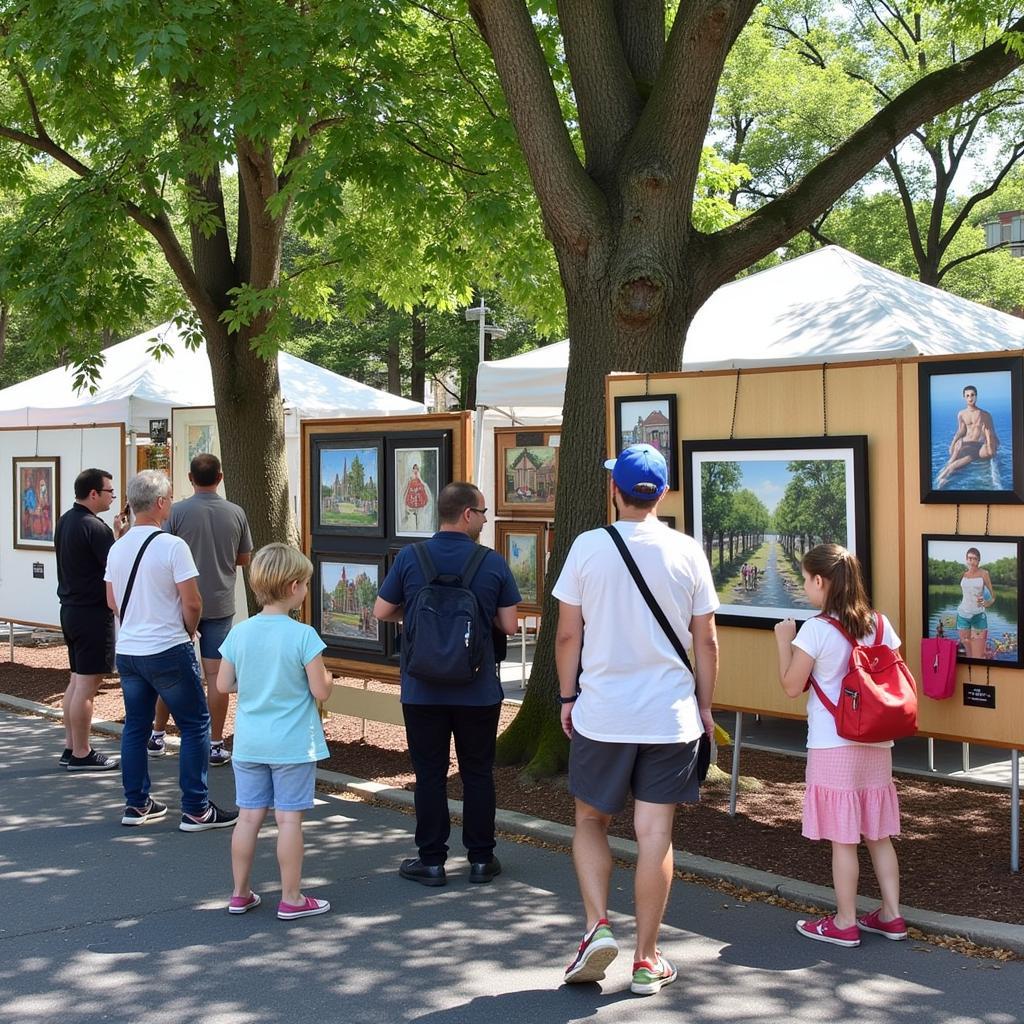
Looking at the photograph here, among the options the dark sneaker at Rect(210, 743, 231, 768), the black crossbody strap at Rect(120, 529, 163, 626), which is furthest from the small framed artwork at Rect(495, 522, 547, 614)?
the black crossbody strap at Rect(120, 529, 163, 626)

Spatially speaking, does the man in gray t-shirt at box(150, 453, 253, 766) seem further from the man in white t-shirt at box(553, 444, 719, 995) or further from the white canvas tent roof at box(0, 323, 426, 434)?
the man in white t-shirt at box(553, 444, 719, 995)

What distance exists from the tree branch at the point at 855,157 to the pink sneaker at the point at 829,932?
13.4 ft

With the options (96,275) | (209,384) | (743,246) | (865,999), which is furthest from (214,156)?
(865,999)

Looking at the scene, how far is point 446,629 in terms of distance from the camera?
600cm

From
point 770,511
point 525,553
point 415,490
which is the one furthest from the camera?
point 525,553

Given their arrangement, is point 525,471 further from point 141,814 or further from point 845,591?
point 845,591

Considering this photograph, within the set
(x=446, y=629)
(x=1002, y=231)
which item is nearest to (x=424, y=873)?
(x=446, y=629)

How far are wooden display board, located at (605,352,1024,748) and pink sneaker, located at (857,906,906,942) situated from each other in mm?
1038

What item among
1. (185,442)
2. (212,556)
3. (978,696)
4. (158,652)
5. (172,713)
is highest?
(185,442)

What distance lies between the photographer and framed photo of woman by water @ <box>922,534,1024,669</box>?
232 inches

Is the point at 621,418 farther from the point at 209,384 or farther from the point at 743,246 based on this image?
the point at 209,384

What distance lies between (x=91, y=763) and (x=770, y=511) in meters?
5.10

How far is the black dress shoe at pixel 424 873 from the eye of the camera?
6246mm

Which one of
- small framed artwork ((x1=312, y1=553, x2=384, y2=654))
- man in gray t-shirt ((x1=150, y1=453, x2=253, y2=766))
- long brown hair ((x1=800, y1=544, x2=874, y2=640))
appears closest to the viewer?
long brown hair ((x1=800, y1=544, x2=874, y2=640))
